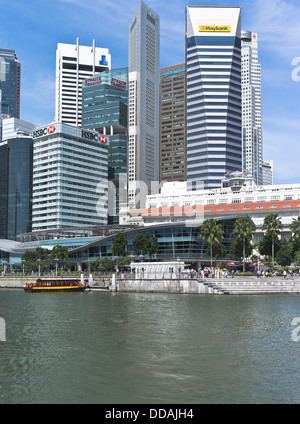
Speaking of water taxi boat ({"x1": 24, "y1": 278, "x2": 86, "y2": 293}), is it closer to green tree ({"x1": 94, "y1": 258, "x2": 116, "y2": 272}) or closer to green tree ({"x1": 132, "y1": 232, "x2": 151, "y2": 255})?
green tree ({"x1": 94, "y1": 258, "x2": 116, "y2": 272})

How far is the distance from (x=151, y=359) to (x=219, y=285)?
6480cm

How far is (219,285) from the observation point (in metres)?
99.5

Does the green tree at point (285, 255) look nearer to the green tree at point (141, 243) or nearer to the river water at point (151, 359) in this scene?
the green tree at point (141, 243)

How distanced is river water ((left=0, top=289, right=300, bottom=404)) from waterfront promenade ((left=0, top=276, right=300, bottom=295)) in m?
34.6

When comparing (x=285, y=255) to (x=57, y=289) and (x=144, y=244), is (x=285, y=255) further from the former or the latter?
(x=57, y=289)

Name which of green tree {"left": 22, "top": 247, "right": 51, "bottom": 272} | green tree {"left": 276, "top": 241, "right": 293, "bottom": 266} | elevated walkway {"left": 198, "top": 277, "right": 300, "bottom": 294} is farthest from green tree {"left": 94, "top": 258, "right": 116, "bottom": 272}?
green tree {"left": 276, "top": 241, "right": 293, "bottom": 266}

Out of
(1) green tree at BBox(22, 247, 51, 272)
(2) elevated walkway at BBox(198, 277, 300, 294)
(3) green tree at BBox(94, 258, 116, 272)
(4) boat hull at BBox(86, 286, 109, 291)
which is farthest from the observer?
(1) green tree at BBox(22, 247, 51, 272)

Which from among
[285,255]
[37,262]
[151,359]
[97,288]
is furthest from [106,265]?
[151,359]

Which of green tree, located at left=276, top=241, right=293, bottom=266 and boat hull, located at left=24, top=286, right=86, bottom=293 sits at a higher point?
green tree, located at left=276, top=241, right=293, bottom=266

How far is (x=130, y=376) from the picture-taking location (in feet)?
103

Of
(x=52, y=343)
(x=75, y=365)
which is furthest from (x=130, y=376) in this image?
(x=52, y=343)

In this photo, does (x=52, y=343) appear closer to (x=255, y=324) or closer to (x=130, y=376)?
(x=130, y=376)

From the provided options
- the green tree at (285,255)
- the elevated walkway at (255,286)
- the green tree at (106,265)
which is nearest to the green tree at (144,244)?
the green tree at (106,265)

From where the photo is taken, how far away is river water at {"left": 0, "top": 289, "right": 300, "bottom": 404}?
27.9 metres
